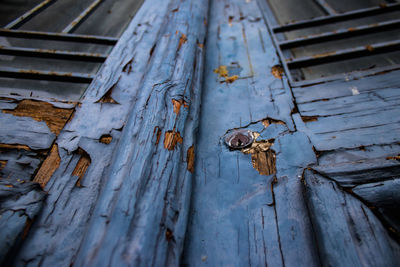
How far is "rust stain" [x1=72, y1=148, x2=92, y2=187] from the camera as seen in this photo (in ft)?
2.52

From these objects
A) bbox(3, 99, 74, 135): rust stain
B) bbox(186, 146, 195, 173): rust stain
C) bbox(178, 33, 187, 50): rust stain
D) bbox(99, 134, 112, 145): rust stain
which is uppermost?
bbox(178, 33, 187, 50): rust stain

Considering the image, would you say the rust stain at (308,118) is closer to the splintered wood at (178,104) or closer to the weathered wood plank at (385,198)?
the weathered wood plank at (385,198)

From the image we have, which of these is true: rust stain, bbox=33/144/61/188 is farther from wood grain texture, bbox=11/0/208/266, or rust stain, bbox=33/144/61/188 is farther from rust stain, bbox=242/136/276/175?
rust stain, bbox=242/136/276/175

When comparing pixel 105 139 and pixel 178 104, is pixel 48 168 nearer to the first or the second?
pixel 105 139

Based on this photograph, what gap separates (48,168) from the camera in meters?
0.79

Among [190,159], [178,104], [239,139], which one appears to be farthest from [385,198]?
[178,104]

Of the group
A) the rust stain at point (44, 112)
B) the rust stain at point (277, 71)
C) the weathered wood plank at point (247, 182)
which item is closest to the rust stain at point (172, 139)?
the weathered wood plank at point (247, 182)

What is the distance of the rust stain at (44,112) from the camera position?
3.10 ft

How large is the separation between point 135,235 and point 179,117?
469mm

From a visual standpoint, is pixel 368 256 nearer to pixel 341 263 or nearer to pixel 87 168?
pixel 341 263

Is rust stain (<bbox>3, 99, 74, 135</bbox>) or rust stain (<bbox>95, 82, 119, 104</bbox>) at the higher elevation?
rust stain (<bbox>95, 82, 119, 104</bbox>)

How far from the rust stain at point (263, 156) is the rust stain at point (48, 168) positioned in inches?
29.0

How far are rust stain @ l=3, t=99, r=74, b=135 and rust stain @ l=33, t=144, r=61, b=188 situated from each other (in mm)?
136

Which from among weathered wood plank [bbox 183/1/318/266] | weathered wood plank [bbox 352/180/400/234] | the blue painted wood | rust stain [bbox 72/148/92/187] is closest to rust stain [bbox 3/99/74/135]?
the blue painted wood
